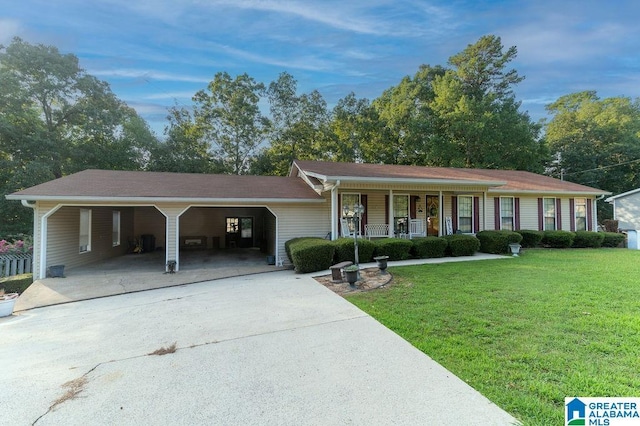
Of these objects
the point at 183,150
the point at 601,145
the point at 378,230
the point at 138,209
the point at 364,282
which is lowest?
the point at 364,282

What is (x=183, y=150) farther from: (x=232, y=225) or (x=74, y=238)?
(x=74, y=238)

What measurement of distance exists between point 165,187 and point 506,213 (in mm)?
15435

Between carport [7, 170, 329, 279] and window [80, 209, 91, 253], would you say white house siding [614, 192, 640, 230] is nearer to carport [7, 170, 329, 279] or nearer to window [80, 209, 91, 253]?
carport [7, 170, 329, 279]

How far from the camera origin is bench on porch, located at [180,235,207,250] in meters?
16.5

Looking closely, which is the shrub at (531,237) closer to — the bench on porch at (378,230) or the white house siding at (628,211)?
the bench on porch at (378,230)

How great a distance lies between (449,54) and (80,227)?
3151 centimetres

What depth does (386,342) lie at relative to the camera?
13.1 ft

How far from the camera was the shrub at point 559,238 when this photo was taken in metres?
13.7

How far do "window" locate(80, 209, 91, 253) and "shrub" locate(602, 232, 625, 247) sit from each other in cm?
2302

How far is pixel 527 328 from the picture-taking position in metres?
4.24

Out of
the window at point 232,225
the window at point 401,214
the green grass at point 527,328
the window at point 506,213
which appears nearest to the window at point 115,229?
the window at point 232,225

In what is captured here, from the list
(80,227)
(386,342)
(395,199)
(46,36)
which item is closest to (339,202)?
(395,199)

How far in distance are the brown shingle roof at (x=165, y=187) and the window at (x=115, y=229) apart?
255 centimetres

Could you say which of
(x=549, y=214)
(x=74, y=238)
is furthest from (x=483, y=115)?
(x=74, y=238)
